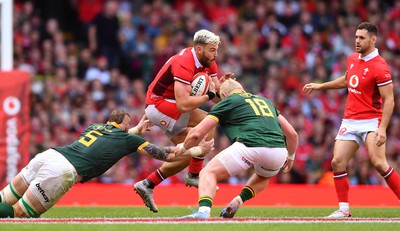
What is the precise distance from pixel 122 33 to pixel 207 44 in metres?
9.13

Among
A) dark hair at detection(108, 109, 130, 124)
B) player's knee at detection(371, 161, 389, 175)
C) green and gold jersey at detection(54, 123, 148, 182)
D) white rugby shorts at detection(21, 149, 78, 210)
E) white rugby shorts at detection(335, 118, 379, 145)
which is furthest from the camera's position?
white rugby shorts at detection(335, 118, 379, 145)

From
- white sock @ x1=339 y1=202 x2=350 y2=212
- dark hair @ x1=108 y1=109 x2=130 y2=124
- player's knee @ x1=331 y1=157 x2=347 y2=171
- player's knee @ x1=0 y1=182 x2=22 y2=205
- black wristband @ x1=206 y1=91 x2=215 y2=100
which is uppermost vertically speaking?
black wristband @ x1=206 y1=91 x2=215 y2=100

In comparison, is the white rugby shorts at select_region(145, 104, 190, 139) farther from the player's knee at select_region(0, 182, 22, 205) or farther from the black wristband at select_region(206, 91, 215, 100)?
the player's knee at select_region(0, 182, 22, 205)

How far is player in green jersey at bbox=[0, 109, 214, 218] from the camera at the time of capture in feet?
32.9

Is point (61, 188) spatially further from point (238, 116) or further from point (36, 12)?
point (36, 12)

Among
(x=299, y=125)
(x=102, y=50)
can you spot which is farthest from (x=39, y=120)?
(x=299, y=125)

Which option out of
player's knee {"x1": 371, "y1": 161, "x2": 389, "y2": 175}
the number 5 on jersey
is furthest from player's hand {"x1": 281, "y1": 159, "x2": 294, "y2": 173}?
the number 5 on jersey

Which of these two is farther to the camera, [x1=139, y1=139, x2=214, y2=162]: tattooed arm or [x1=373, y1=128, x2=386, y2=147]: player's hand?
[x1=373, y1=128, x2=386, y2=147]: player's hand

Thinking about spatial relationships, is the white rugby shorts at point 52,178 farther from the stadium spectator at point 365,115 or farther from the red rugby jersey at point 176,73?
the stadium spectator at point 365,115

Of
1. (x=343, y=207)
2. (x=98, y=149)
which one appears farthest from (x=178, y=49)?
(x=98, y=149)

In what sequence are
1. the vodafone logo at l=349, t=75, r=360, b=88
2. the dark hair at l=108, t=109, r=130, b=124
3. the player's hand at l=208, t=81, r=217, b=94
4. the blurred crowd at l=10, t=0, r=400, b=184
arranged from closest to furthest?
the dark hair at l=108, t=109, r=130, b=124
the vodafone logo at l=349, t=75, r=360, b=88
the player's hand at l=208, t=81, r=217, b=94
the blurred crowd at l=10, t=0, r=400, b=184

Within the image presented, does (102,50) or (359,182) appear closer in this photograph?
(359,182)

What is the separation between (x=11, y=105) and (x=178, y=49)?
5.60 metres

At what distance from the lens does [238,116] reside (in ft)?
32.4
